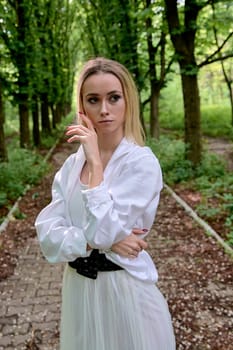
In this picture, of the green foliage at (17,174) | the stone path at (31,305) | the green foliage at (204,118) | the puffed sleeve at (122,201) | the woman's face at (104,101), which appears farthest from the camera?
the green foliage at (204,118)

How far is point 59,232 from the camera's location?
1.87m

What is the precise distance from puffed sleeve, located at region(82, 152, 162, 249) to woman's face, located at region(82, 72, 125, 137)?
21 cm

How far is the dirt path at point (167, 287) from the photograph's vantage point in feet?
12.9

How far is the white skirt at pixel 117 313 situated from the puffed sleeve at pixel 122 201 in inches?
10.9

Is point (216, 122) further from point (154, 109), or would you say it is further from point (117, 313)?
point (117, 313)

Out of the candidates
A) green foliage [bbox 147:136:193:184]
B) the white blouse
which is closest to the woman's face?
the white blouse

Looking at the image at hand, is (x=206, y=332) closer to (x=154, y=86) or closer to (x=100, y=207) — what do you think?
(x=100, y=207)

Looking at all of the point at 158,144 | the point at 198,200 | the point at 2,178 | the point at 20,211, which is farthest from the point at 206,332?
the point at 158,144

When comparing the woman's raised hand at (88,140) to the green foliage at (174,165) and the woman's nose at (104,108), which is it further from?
the green foliage at (174,165)

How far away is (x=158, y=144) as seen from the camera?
12445 mm

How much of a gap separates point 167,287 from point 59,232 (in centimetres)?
330

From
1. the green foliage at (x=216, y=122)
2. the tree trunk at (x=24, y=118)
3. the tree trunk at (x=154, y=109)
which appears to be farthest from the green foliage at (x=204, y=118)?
the tree trunk at (x=24, y=118)

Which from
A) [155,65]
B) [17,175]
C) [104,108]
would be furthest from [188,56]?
[104,108]

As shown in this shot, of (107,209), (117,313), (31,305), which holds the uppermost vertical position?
(107,209)
